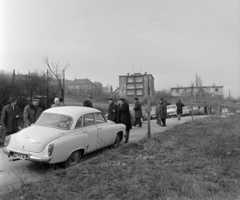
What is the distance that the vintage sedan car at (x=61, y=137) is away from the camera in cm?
446

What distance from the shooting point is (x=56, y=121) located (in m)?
5.36

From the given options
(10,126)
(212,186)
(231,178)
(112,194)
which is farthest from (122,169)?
(10,126)

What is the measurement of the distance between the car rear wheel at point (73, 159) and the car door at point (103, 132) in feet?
3.05

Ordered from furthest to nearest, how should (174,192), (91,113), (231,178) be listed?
1. (91,113)
2. (231,178)
3. (174,192)

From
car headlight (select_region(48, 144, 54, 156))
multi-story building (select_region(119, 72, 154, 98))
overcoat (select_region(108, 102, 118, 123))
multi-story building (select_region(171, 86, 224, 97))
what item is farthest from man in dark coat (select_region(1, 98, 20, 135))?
multi-story building (select_region(119, 72, 154, 98))

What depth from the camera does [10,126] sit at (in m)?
6.75

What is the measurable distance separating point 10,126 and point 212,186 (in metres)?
6.35

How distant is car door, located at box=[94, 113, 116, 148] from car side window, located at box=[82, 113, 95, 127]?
0.68ft

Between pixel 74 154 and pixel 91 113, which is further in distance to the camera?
pixel 91 113

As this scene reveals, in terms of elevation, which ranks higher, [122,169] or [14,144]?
[14,144]

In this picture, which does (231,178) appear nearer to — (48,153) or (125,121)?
(48,153)

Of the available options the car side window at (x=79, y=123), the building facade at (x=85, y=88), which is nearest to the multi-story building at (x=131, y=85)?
the building facade at (x=85, y=88)

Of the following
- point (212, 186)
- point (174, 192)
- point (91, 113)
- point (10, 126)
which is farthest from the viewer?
point (10, 126)

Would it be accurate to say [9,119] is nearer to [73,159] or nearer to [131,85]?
[73,159]
